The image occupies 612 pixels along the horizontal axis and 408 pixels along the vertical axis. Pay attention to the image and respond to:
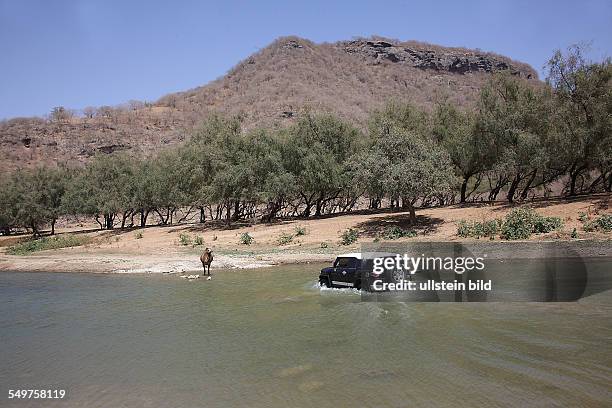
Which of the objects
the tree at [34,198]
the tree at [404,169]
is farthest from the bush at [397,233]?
the tree at [34,198]

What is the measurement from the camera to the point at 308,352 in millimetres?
10195

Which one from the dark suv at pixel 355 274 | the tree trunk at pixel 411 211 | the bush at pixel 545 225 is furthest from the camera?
the tree trunk at pixel 411 211

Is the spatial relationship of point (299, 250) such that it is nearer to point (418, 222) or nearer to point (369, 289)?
point (418, 222)

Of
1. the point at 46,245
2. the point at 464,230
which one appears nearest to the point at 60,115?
the point at 46,245

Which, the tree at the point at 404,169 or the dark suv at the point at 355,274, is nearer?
the dark suv at the point at 355,274

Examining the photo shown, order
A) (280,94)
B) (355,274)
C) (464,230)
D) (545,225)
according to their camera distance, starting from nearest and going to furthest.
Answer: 1. (355,274)
2. (545,225)
3. (464,230)
4. (280,94)

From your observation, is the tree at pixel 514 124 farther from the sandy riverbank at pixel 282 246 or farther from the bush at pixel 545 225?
the bush at pixel 545 225

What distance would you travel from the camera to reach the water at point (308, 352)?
7.94m

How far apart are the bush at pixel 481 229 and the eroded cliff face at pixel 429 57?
398 ft

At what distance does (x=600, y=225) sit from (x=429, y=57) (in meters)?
130

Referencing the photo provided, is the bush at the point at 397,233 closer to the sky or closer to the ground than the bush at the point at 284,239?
closer to the sky

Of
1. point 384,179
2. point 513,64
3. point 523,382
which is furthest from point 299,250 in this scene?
point 513,64

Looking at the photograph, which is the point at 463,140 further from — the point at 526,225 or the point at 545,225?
the point at 545,225

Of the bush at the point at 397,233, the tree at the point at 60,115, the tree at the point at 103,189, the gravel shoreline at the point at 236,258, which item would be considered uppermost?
the tree at the point at 60,115
